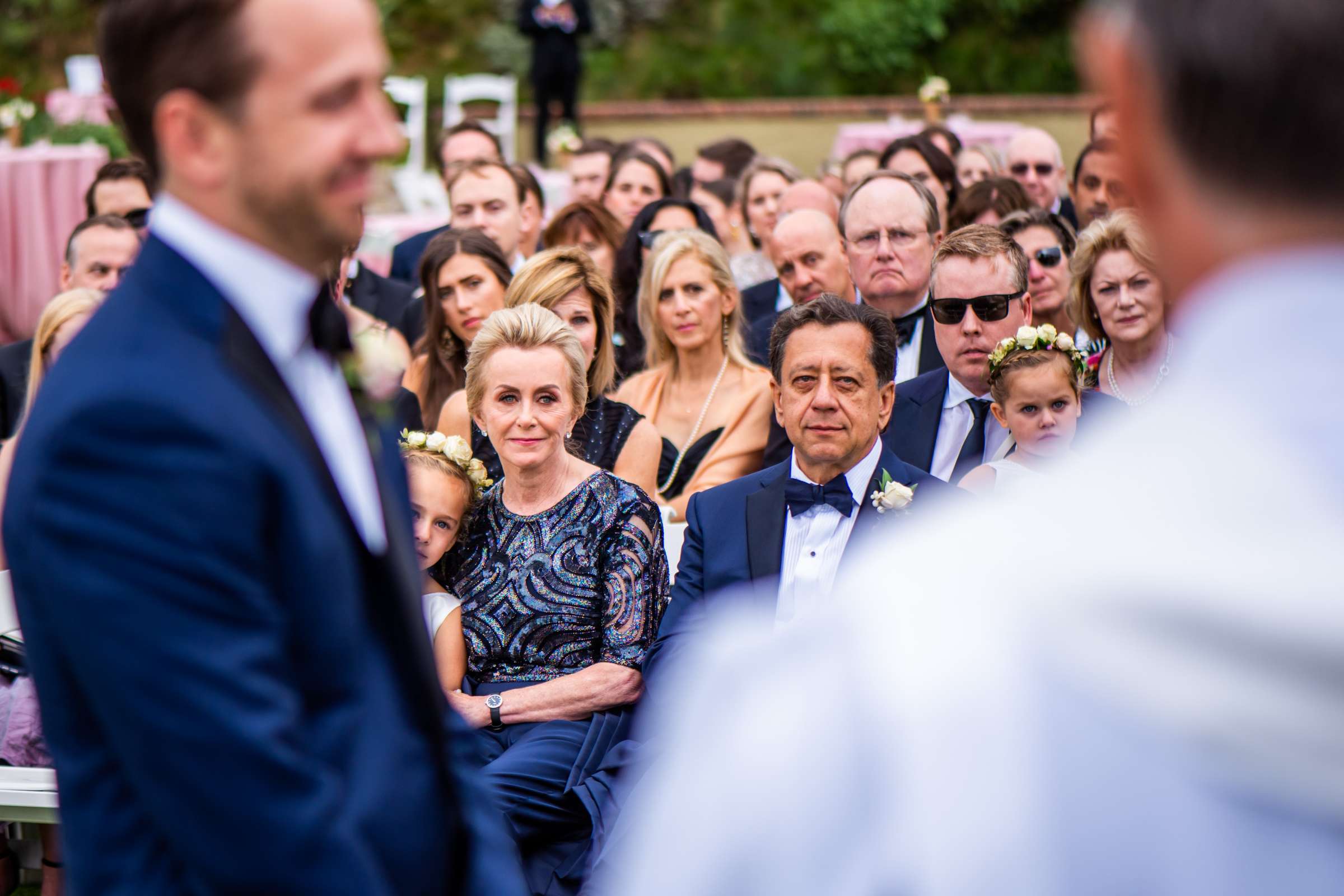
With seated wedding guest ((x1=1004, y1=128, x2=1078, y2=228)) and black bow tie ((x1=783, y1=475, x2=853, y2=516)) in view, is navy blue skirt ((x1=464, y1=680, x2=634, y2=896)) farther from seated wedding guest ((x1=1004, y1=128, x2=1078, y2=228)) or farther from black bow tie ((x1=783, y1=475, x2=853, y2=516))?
seated wedding guest ((x1=1004, y1=128, x2=1078, y2=228))

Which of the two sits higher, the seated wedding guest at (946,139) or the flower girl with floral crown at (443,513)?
the seated wedding guest at (946,139)

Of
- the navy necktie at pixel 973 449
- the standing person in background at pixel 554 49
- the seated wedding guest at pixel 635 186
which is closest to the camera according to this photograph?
the navy necktie at pixel 973 449

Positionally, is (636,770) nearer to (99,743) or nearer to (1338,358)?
(99,743)

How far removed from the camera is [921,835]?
2.31 ft

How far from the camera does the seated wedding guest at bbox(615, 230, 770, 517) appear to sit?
507 centimetres

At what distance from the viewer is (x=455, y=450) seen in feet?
13.1

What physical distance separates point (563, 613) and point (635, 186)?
453 cm

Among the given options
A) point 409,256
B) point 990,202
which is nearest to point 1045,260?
point 990,202

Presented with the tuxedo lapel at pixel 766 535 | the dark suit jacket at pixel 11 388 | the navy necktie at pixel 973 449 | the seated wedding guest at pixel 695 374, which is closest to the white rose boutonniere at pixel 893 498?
the tuxedo lapel at pixel 766 535

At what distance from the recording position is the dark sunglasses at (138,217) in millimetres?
6562

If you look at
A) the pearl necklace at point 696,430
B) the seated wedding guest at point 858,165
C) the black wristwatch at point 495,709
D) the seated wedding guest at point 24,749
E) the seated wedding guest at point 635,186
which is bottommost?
the seated wedding guest at point 24,749

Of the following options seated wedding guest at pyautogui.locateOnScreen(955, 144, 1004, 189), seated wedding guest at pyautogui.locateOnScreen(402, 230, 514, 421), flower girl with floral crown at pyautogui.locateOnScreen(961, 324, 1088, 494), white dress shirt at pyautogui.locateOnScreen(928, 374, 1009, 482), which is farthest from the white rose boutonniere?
seated wedding guest at pyautogui.locateOnScreen(955, 144, 1004, 189)

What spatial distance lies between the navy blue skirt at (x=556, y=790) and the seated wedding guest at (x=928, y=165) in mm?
4461

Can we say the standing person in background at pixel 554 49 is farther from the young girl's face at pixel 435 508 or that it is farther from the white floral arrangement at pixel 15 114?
the young girl's face at pixel 435 508
